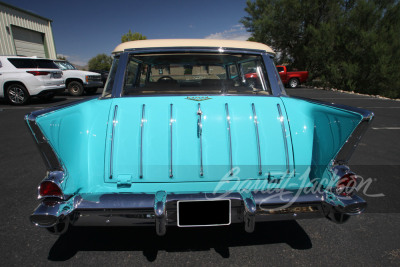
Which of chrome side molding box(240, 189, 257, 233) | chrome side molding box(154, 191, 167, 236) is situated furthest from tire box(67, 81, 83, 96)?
chrome side molding box(240, 189, 257, 233)

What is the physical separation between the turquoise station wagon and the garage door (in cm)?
1656

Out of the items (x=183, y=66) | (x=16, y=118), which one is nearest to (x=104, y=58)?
(x=16, y=118)

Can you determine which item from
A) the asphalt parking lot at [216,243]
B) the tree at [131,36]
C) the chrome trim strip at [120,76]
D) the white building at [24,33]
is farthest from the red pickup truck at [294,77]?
the tree at [131,36]

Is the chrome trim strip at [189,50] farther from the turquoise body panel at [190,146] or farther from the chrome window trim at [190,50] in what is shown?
the turquoise body panel at [190,146]

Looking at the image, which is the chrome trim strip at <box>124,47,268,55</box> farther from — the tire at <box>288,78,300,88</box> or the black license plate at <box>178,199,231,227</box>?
the tire at <box>288,78,300,88</box>

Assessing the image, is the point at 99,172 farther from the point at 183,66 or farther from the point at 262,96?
the point at 183,66

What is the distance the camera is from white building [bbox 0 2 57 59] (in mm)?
12758

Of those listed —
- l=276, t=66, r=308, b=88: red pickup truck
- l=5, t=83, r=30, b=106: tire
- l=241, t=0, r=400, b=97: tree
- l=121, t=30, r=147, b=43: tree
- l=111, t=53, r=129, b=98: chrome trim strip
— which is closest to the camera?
l=111, t=53, r=129, b=98: chrome trim strip

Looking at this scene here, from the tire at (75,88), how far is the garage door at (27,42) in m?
6.60

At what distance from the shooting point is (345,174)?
4.92 feet

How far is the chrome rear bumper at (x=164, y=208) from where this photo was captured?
140 centimetres

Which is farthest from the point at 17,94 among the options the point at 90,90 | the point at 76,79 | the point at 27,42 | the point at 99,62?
the point at 99,62

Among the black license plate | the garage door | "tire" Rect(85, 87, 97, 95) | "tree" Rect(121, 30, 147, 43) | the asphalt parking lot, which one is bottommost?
the asphalt parking lot

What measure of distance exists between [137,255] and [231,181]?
0.94m
